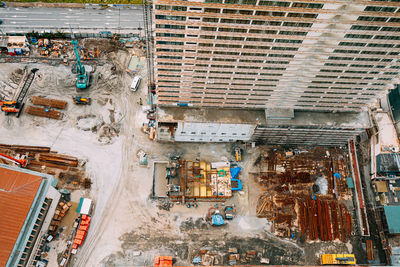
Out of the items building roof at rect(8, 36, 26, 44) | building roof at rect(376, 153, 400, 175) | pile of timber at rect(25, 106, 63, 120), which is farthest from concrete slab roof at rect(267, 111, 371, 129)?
building roof at rect(8, 36, 26, 44)

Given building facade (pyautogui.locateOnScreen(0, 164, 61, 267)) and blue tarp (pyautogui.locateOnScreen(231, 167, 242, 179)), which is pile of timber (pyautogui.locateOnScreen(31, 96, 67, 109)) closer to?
building facade (pyautogui.locateOnScreen(0, 164, 61, 267))

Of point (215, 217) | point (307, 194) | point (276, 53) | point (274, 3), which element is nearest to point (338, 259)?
point (307, 194)

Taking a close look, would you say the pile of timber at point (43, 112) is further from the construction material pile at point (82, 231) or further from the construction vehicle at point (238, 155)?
the construction vehicle at point (238, 155)

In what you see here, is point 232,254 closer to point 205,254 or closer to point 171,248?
point 205,254

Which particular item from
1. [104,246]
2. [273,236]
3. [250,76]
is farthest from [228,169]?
[104,246]

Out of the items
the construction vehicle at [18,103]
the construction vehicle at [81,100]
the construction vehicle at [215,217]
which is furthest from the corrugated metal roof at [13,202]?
the construction vehicle at [215,217]

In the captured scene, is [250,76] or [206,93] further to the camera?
[206,93]

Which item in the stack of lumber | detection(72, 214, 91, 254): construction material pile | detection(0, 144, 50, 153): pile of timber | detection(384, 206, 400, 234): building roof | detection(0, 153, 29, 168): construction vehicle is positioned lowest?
detection(72, 214, 91, 254): construction material pile
